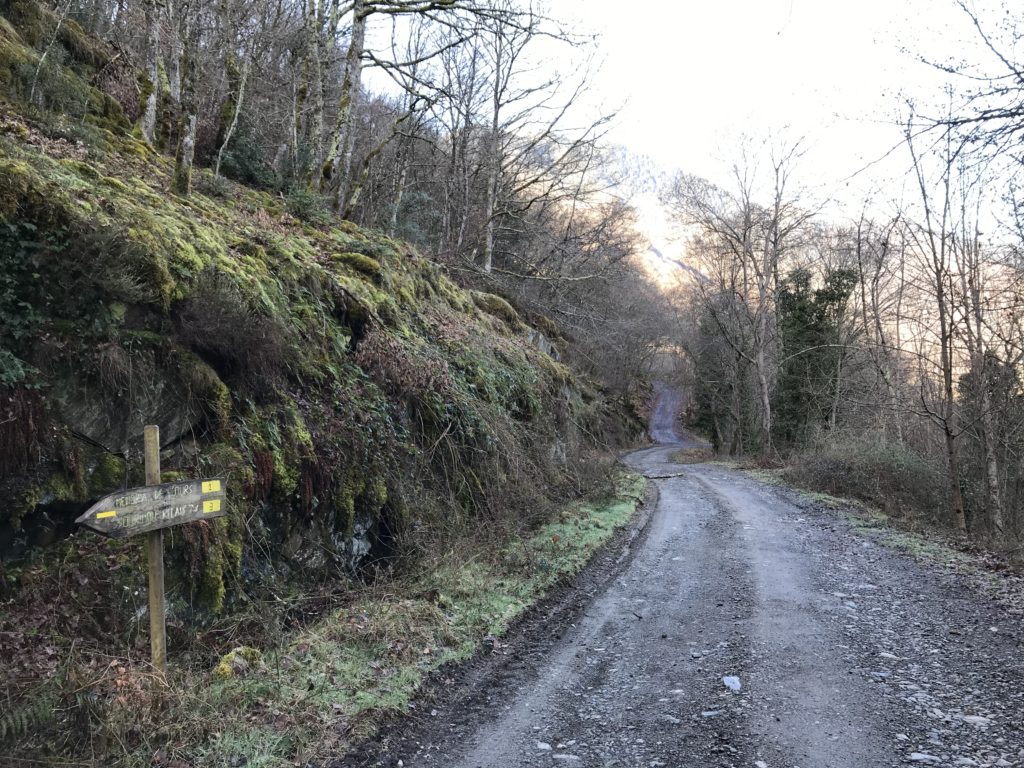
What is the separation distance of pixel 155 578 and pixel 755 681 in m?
4.21

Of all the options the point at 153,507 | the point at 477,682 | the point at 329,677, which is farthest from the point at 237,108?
the point at 477,682

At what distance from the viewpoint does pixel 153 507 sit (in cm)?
348

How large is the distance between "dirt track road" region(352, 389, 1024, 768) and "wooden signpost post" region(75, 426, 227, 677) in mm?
1607

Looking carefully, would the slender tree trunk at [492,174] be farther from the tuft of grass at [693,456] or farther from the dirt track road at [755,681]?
the tuft of grass at [693,456]

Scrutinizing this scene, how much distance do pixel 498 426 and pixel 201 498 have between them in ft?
19.9

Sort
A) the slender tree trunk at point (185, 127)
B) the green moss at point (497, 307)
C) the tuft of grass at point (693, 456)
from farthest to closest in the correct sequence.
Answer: the tuft of grass at point (693, 456)
the green moss at point (497, 307)
the slender tree trunk at point (185, 127)

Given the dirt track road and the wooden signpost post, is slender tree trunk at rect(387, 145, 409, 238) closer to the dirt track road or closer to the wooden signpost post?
the dirt track road

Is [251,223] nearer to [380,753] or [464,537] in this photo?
[464,537]

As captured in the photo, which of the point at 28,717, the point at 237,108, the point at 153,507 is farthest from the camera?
the point at 237,108

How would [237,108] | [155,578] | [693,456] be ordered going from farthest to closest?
[693,456]
[237,108]
[155,578]

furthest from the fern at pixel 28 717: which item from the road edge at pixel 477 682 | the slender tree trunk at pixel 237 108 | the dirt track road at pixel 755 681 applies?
the slender tree trunk at pixel 237 108

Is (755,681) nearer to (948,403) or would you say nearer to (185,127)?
(185,127)

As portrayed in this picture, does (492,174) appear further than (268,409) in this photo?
Yes

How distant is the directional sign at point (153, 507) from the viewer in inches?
125
